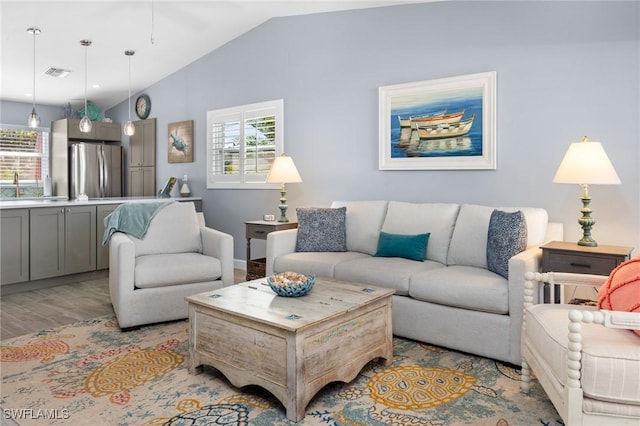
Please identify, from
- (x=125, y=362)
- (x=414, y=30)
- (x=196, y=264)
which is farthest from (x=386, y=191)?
(x=125, y=362)

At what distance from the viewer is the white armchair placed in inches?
129

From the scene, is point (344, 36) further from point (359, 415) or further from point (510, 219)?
point (359, 415)

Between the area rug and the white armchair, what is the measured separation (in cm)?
42

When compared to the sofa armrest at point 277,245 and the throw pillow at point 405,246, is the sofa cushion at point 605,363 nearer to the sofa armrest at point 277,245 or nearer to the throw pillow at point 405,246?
the throw pillow at point 405,246

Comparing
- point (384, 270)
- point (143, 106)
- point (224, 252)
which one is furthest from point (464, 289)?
point (143, 106)

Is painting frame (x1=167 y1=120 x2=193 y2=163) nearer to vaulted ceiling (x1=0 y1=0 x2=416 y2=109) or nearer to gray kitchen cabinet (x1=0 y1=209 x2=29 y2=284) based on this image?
vaulted ceiling (x1=0 y1=0 x2=416 y2=109)

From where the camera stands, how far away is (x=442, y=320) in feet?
9.53

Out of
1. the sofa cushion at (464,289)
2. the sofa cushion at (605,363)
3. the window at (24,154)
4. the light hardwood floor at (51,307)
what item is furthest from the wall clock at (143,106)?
the sofa cushion at (605,363)

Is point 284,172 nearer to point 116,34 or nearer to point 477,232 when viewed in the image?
point 477,232

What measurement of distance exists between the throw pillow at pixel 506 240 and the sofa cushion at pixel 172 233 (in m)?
2.53

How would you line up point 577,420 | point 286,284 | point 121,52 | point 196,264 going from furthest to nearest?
point 121,52
point 196,264
point 286,284
point 577,420

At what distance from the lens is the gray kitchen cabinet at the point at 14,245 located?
13.8ft

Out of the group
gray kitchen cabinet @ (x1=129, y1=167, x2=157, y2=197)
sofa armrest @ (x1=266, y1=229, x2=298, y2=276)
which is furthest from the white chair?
gray kitchen cabinet @ (x1=129, y1=167, x2=157, y2=197)

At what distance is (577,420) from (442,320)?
4.20ft
